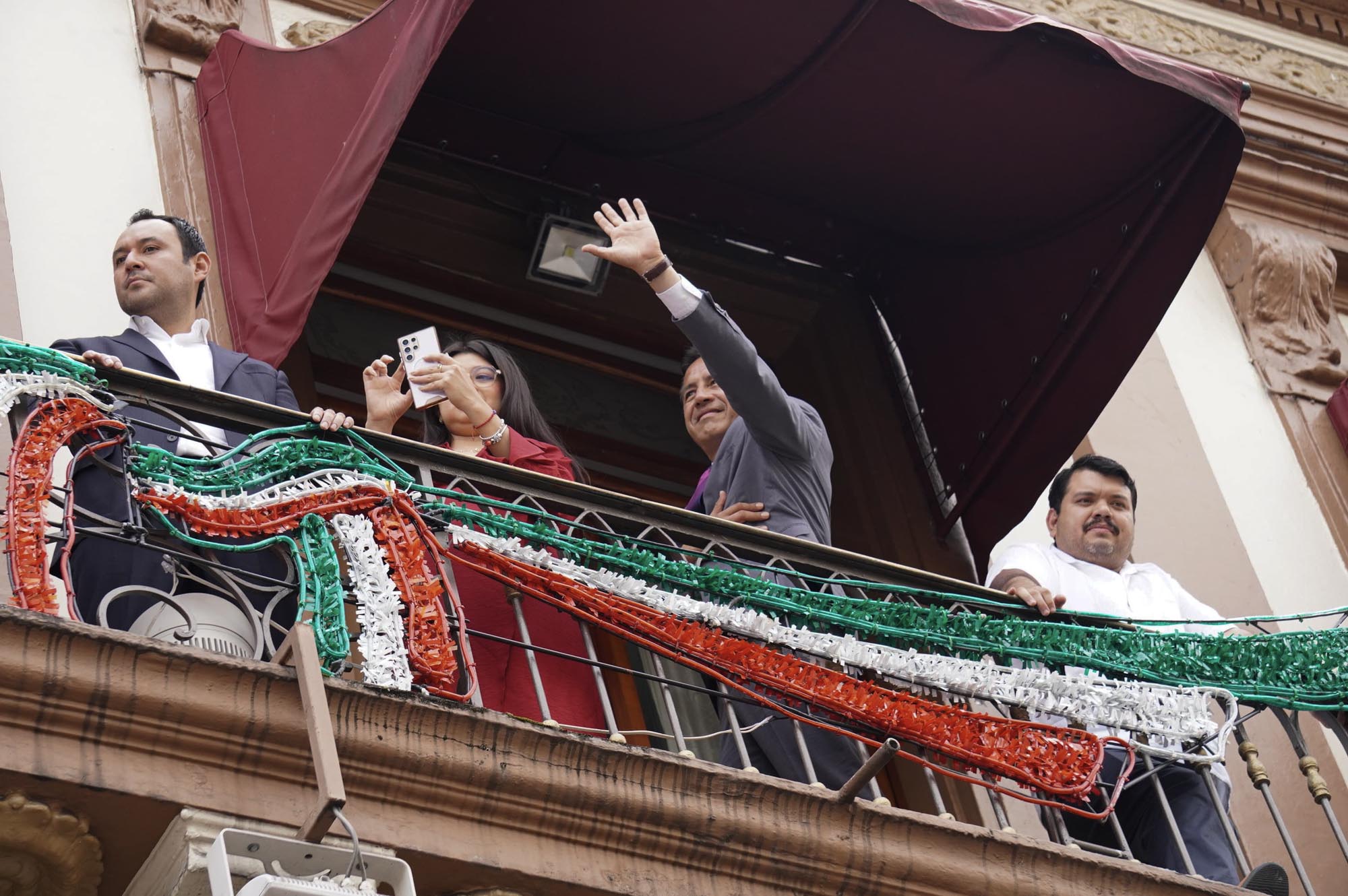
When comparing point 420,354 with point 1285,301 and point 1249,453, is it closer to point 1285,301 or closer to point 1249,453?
point 1249,453

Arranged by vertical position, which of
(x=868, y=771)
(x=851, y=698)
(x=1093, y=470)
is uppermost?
(x=1093, y=470)

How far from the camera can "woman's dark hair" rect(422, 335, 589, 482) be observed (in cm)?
691

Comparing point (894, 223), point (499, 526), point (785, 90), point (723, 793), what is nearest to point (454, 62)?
point (785, 90)

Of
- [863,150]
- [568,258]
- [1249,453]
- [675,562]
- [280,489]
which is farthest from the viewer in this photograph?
[1249,453]

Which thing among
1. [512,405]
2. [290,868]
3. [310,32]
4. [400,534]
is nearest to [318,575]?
[400,534]

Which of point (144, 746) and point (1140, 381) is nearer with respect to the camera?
point (144, 746)

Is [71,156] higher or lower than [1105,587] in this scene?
higher

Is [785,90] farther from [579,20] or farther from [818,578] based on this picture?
[818,578]

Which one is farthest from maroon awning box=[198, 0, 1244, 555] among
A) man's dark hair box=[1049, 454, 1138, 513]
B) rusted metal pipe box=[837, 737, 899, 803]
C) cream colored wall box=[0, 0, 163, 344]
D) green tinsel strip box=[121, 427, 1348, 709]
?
rusted metal pipe box=[837, 737, 899, 803]

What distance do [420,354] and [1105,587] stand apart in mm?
2304

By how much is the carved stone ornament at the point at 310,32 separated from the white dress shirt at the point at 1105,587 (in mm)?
3420

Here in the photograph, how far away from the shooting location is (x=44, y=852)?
4.91 metres

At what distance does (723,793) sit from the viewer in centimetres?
559

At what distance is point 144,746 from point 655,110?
4186 millimetres
